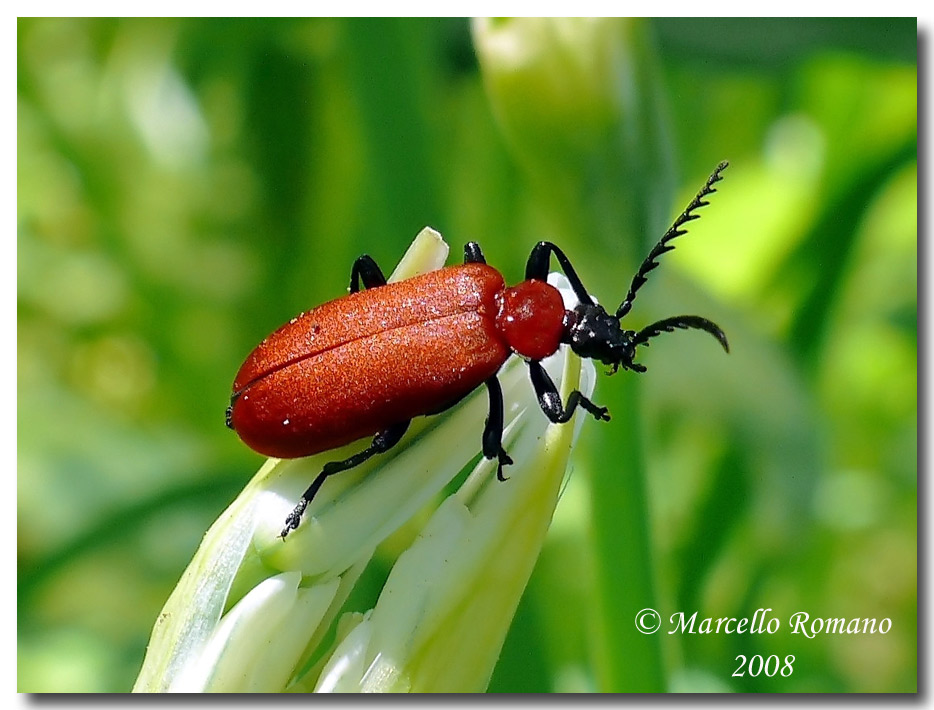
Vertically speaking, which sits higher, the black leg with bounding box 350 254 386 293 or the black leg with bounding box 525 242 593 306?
the black leg with bounding box 350 254 386 293

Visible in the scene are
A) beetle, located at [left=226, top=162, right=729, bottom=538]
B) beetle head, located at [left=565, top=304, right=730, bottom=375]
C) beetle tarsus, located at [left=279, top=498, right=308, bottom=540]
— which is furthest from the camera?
beetle head, located at [left=565, top=304, right=730, bottom=375]

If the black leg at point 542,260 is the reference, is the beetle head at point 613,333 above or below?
below

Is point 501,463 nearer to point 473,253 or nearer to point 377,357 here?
point 377,357

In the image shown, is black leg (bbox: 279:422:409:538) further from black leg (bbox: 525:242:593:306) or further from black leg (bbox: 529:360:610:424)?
black leg (bbox: 525:242:593:306)

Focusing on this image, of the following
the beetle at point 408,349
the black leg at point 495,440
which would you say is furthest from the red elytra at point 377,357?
the black leg at point 495,440

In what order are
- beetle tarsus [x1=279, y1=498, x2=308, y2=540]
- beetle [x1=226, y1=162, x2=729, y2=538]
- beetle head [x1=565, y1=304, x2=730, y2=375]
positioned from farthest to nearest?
beetle head [x1=565, y1=304, x2=730, y2=375], beetle [x1=226, y1=162, x2=729, y2=538], beetle tarsus [x1=279, y1=498, x2=308, y2=540]

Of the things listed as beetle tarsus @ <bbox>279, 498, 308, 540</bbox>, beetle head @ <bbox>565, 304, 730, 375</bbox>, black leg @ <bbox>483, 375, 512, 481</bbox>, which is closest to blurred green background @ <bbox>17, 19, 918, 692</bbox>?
beetle head @ <bbox>565, 304, 730, 375</bbox>

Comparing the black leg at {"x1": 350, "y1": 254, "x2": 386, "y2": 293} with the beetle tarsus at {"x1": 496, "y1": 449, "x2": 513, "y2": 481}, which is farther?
the black leg at {"x1": 350, "y1": 254, "x2": 386, "y2": 293}

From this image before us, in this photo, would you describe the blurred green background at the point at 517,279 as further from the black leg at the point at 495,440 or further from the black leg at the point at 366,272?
the black leg at the point at 495,440
